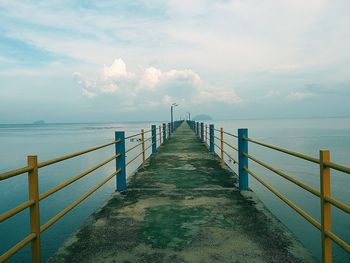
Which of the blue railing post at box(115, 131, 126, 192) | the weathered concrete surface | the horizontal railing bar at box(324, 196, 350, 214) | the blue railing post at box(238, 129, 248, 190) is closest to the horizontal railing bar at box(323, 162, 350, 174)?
the horizontal railing bar at box(324, 196, 350, 214)

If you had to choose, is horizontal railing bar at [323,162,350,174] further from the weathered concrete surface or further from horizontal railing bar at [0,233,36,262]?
horizontal railing bar at [0,233,36,262]

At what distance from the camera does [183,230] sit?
412cm

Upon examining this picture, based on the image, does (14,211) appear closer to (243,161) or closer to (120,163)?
(120,163)

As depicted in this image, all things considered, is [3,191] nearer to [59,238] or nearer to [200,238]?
[59,238]

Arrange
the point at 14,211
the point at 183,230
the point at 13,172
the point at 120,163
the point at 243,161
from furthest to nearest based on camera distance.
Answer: the point at 120,163, the point at 243,161, the point at 183,230, the point at 13,172, the point at 14,211

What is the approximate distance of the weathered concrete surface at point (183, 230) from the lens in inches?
133

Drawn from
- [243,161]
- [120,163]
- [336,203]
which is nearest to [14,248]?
[336,203]

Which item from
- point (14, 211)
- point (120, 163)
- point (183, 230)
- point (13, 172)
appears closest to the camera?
point (14, 211)

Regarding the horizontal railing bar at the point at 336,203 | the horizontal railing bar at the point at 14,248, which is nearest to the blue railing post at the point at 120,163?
the horizontal railing bar at the point at 14,248

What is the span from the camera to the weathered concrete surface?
3391 millimetres

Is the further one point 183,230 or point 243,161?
point 243,161

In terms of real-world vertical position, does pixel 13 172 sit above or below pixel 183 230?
above

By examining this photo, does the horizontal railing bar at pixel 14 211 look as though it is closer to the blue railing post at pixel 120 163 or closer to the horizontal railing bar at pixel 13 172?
the horizontal railing bar at pixel 13 172

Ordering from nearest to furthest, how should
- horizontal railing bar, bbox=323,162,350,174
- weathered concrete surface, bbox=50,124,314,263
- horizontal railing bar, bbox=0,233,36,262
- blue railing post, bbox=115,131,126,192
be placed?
horizontal railing bar, bbox=0,233,36,262 < horizontal railing bar, bbox=323,162,350,174 < weathered concrete surface, bbox=50,124,314,263 < blue railing post, bbox=115,131,126,192
